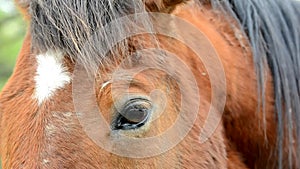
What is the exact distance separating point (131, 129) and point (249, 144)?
1.85ft

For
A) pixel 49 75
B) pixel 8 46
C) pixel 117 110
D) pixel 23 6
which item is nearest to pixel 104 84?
pixel 117 110

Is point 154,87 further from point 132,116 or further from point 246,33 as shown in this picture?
point 246,33

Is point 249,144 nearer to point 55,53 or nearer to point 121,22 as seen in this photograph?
point 121,22

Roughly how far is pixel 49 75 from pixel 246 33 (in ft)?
2.68

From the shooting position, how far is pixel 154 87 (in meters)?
1.76

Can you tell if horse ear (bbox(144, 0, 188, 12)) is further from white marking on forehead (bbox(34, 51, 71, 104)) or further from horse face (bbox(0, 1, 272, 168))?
white marking on forehead (bbox(34, 51, 71, 104))

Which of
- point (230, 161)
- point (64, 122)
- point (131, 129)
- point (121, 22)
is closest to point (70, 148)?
point (64, 122)

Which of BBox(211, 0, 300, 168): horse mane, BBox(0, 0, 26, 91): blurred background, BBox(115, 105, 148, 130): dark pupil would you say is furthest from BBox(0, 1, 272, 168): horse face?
BBox(0, 0, 26, 91): blurred background

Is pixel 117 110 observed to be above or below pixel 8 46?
above

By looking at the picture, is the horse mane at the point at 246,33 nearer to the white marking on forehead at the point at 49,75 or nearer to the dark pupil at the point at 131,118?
the white marking on forehead at the point at 49,75

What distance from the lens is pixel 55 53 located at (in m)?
1.78

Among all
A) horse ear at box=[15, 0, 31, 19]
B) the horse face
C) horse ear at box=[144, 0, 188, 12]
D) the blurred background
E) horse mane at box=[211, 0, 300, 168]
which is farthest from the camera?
the blurred background

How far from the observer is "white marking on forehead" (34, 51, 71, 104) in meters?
1.71

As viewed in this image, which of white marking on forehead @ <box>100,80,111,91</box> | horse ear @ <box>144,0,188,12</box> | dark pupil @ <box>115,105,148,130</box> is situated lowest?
dark pupil @ <box>115,105,148,130</box>
